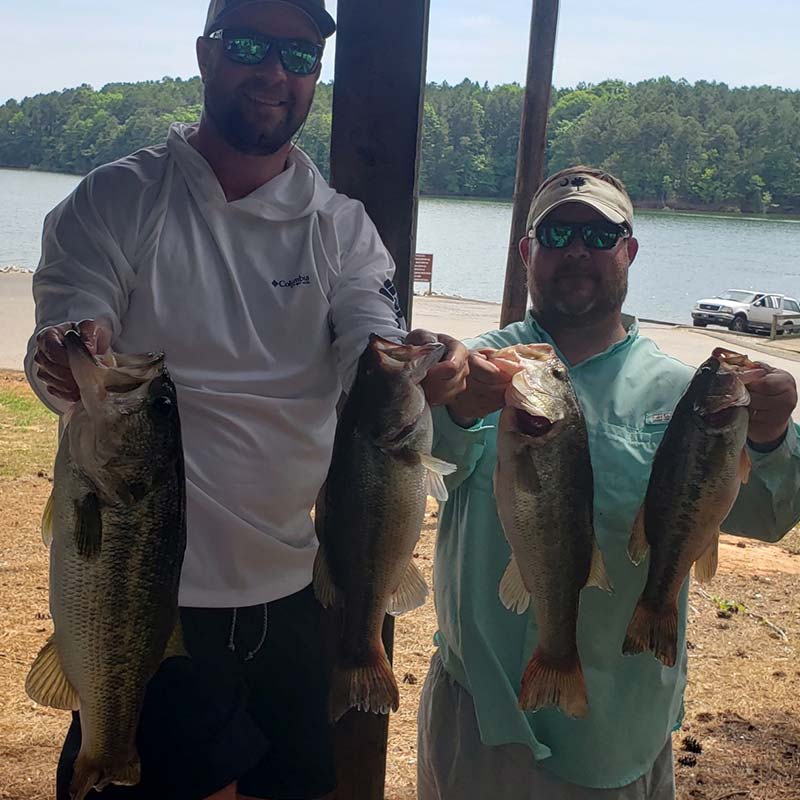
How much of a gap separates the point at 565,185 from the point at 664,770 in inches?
74.1

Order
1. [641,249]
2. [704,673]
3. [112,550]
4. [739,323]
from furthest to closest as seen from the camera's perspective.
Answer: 1. [641,249]
2. [739,323]
3. [704,673]
4. [112,550]

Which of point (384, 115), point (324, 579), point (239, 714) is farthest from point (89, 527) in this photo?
point (384, 115)

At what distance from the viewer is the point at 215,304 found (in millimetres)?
2637

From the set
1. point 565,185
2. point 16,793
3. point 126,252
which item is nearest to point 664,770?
point 565,185

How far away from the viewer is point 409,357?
2166 mm

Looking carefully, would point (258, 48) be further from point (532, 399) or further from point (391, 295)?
point (532, 399)

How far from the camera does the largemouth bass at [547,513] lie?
2.23 m

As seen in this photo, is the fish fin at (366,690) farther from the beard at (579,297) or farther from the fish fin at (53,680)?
the beard at (579,297)

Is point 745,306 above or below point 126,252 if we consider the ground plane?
below

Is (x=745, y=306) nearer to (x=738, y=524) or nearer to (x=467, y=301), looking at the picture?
(x=467, y=301)

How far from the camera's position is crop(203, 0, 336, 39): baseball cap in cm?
270

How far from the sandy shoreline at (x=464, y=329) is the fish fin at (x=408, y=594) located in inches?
520

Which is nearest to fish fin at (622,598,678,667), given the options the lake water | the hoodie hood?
the hoodie hood

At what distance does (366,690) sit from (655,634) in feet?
2.56
